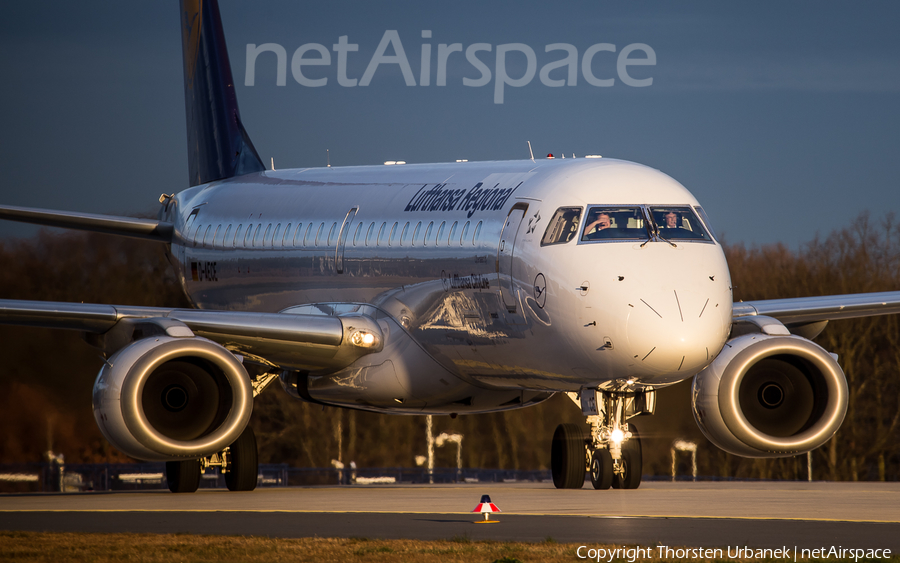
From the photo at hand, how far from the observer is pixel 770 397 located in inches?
750

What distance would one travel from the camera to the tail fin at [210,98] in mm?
29375

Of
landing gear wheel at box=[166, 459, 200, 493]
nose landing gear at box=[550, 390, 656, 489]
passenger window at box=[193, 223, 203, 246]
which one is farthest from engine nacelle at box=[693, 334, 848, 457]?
passenger window at box=[193, 223, 203, 246]

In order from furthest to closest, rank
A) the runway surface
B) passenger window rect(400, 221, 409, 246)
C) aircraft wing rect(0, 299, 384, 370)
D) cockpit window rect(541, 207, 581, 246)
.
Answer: passenger window rect(400, 221, 409, 246)
aircraft wing rect(0, 299, 384, 370)
cockpit window rect(541, 207, 581, 246)
the runway surface

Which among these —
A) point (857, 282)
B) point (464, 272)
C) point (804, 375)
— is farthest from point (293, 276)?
point (857, 282)

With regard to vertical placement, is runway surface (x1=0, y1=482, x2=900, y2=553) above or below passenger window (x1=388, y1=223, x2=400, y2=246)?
below

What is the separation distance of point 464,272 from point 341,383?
3.12 m

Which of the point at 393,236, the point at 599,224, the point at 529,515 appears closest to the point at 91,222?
the point at 393,236

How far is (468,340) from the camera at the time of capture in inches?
741

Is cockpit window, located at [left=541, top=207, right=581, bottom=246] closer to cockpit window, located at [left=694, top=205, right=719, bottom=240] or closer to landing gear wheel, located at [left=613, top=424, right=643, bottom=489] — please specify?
cockpit window, located at [left=694, top=205, right=719, bottom=240]

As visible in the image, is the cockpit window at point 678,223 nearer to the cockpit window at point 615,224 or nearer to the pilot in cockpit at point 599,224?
the cockpit window at point 615,224

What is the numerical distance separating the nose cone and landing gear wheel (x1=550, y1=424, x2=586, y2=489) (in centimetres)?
454

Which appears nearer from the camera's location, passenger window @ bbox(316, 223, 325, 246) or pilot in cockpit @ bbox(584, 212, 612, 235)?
pilot in cockpit @ bbox(584, 212, 612, 235)

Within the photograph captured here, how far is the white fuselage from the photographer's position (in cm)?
1578

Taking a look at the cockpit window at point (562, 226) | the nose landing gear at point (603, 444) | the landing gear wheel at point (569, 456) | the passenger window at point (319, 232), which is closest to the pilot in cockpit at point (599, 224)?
the cockpit window at point (562, 226)
